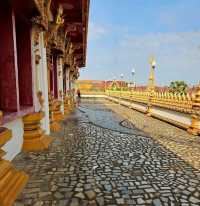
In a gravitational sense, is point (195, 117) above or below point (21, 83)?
below

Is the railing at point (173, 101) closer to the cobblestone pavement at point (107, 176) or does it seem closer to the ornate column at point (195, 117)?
the ornate column at point (195, 117)

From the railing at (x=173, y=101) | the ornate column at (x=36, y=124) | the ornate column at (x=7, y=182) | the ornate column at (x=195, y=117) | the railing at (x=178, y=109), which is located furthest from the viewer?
the railing at (x=173, y=101)

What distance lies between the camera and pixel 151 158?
385 cm

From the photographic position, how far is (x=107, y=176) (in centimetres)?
302

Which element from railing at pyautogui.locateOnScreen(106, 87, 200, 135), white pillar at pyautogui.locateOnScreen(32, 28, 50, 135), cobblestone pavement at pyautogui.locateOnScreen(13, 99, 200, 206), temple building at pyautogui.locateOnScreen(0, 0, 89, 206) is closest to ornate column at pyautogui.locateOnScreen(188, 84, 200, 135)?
railing at pyautogui.locateOnScreen(106, 87, 200, 135)

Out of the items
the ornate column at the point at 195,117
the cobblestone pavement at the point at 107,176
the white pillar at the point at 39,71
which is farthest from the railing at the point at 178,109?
the white pillar at the point at 39,71

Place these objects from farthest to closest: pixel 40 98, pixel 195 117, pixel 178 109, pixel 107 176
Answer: pixel 178 109 → pixel 195 117 → pixel 40 98 → pixel 107 176

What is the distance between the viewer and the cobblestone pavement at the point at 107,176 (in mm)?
2389

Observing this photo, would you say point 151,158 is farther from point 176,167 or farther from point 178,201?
point 178,201

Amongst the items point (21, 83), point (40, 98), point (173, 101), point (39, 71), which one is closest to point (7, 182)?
point (21, 83)

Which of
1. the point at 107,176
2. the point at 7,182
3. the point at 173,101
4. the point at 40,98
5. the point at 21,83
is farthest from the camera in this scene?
the point at 173,101

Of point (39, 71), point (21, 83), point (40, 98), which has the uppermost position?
point (39, 71)

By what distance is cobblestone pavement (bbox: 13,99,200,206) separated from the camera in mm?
2389

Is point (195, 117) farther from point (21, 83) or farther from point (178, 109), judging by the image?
point (21, 83)
